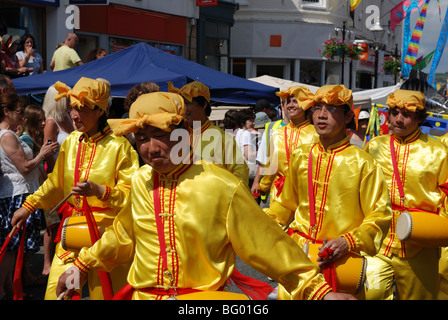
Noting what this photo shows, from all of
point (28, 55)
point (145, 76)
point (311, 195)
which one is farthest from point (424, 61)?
point (28, 55)

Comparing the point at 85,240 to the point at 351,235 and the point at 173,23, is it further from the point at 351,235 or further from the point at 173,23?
the point at 173,23

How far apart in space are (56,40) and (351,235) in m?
12.7

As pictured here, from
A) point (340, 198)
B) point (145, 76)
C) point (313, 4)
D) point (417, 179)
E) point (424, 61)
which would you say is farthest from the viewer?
point (313, 4)

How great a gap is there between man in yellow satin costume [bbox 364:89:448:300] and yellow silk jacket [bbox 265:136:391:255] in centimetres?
71

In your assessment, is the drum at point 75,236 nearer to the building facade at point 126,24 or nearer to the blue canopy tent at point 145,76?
the blue canopy tent at point 145,76

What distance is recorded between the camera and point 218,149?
5418 mm

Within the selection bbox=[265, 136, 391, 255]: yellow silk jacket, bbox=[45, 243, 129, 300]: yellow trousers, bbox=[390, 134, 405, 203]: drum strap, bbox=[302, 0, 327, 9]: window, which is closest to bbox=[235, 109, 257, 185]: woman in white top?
bbox=[390, 134, 405, 203]: drum strap

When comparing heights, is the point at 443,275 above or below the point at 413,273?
below

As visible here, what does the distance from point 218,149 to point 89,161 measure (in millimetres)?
1147

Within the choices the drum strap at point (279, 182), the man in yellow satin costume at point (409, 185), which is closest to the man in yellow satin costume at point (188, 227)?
the man in yellow satin costume at point (409, 185)

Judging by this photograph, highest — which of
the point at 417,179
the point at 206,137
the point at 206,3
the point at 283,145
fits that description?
the point at 206,3

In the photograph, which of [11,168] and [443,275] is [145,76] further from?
[443,275]

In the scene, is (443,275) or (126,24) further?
(126,24)

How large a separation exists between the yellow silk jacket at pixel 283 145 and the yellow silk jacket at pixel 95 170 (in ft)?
7.74
